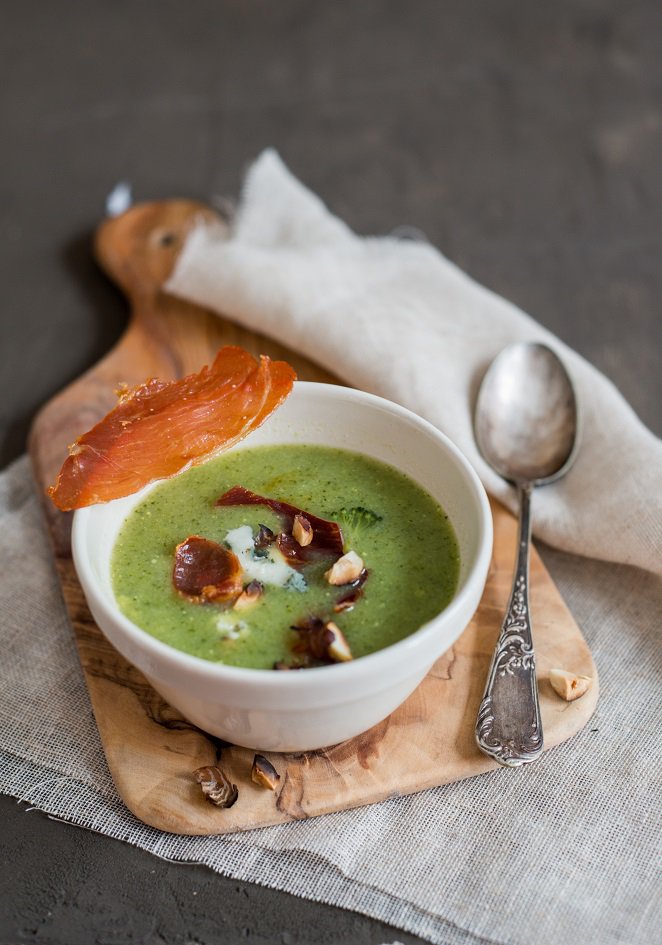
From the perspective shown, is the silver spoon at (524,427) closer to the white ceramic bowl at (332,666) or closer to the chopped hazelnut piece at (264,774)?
the white ceramic bowl at (332,666)

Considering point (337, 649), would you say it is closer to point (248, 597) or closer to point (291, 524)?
point (248, 597)

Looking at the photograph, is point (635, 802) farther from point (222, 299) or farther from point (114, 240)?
point (114, 240)

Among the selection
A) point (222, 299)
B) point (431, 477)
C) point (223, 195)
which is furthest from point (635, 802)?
point (223, 195)

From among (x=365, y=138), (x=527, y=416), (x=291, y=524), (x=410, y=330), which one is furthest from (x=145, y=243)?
Answer: (x=291, y=524)

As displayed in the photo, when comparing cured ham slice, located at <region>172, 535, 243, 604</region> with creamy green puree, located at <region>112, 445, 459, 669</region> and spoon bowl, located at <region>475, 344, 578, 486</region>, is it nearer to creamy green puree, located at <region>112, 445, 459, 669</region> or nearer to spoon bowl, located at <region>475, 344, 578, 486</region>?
creamy green puree, located at <region>112, 445, 459, 669</region>

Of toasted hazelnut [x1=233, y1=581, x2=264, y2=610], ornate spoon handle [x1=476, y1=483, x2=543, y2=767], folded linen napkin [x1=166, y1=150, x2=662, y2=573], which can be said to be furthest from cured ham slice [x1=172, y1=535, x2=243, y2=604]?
folded linen napkin [x1=166, y1=150, x2=662, y2=573]

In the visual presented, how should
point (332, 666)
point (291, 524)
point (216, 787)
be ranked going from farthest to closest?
1. point (291, 524)
2. point (216, 787)
3. point (332, 666)

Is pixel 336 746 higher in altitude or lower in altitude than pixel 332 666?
lower
